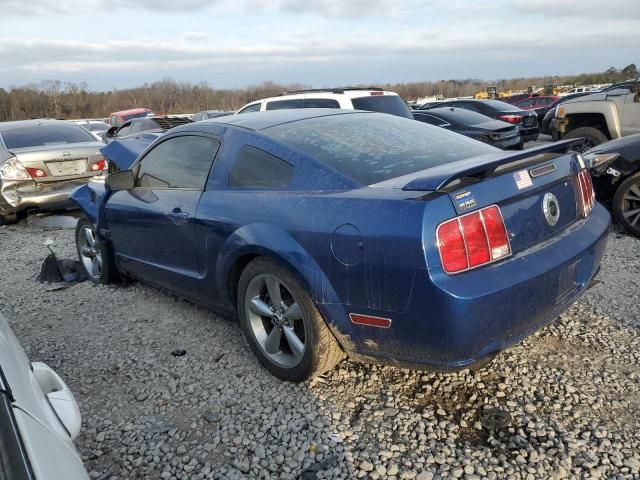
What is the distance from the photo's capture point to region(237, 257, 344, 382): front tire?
110 inches

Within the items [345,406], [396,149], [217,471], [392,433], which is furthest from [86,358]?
[396,149]

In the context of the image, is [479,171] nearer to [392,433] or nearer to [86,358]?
[392,433]

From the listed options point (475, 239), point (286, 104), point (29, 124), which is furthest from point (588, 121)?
point (29, 124)

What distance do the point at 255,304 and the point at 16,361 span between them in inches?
60.8

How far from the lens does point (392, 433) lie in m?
2.58

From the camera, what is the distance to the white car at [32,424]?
1171 millimetres

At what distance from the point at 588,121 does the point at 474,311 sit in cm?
817

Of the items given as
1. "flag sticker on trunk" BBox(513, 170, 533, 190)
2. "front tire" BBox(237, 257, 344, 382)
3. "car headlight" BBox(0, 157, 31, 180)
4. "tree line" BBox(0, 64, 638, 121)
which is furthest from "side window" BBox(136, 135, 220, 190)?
"tree line" BBox(0, 64, 638, 121)

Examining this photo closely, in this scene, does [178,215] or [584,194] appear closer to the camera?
[584,194]

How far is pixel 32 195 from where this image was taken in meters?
7.64

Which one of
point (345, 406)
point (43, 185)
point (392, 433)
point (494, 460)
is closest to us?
point (494, 460)

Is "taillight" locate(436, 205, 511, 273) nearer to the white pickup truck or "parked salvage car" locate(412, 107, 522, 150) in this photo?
the white pickup truck

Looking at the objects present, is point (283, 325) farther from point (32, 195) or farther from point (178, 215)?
point (32, 195)

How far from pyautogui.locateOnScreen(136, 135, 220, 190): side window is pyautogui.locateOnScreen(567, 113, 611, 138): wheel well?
24.6 feet
